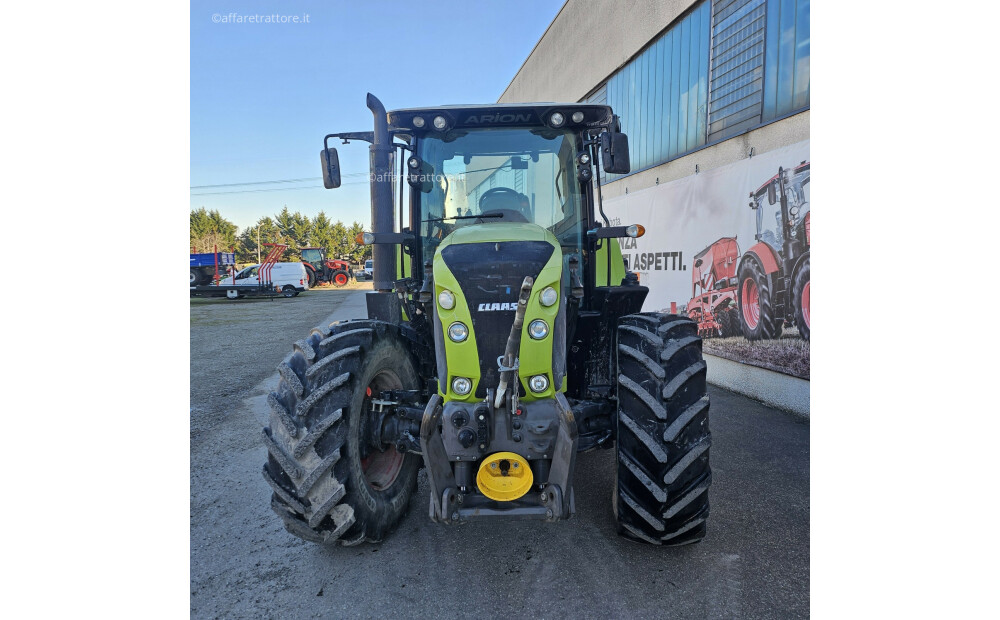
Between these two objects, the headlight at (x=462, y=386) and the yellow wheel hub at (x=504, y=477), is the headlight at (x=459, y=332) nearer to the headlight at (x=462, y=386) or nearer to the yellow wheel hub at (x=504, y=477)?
the headlight at (x=462, y=386)

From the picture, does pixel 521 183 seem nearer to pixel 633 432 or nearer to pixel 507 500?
pixel 633 432

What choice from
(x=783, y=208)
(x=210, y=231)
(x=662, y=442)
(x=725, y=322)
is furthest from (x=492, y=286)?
(x=725, y=322)

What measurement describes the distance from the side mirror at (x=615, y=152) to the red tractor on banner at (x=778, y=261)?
7.20 ft

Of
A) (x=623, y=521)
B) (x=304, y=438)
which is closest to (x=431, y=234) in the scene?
(x=304, y=438)

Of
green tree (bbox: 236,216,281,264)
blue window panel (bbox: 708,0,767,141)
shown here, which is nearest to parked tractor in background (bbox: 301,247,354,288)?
green tree (bbox: 236,216,281,264)

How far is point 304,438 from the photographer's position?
2451 millimetres

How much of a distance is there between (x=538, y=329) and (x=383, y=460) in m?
1.27

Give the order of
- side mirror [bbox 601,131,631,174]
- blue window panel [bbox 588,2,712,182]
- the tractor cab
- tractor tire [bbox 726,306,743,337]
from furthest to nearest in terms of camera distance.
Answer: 1. blue window panel [bbox 588,2,712,182]
2. tractor tire [bbox 726,306,743,337]
3. the tractor cab
4. side mirror [bbox 601,131,631,174]

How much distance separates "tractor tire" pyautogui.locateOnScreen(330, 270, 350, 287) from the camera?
17.3m

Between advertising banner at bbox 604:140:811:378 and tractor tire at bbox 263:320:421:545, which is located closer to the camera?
tractor tire at bbox 263:320:421:545

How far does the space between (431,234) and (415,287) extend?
1.15 ft

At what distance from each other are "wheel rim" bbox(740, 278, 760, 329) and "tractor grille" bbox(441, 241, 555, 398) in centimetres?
358

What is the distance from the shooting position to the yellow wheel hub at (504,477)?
7.79 feet

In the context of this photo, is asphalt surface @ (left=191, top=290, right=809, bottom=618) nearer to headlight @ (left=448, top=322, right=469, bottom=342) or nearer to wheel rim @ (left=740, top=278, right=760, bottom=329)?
headlight @ (left=448, top=322, right=469, bottom=342)
